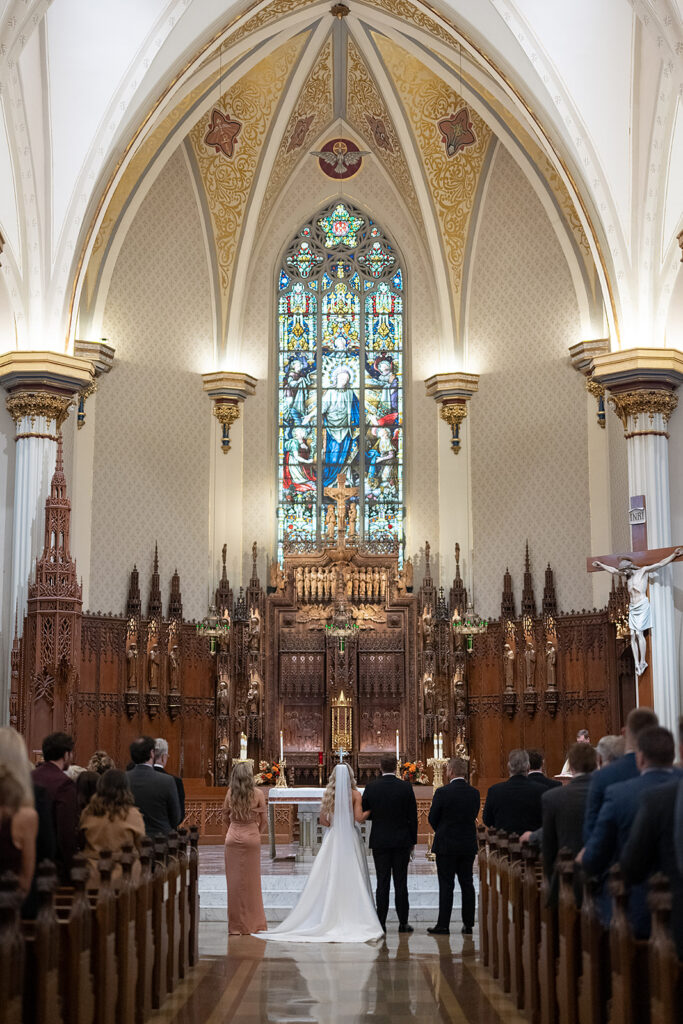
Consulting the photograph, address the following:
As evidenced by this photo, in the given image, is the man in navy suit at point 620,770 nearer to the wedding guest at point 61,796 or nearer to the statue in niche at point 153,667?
the wedding guest at point 61,796

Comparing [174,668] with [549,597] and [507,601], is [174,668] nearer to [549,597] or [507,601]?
[507,601]

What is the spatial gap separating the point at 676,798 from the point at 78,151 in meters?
15.7

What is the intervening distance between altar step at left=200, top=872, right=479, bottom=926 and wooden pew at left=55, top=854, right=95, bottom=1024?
6661 millimetres

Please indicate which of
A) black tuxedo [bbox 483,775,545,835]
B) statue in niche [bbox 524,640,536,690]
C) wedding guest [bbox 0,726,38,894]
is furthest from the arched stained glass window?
wedding guest [bbox 0,726,38,894]

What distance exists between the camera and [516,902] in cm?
848

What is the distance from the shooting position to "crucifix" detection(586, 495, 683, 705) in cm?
1764

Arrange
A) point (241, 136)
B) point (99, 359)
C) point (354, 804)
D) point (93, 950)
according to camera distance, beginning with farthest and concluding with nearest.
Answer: point (241, 136) → point (99, 359) → point (354, 804) → point (93, 950)

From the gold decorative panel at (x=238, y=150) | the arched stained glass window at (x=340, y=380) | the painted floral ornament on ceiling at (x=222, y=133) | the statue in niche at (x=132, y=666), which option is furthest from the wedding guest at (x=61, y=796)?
the painted floral ornament on ceiling at (x=222, y=133)

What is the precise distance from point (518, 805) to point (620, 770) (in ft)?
11.0

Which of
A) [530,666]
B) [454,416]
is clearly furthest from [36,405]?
[530,666]

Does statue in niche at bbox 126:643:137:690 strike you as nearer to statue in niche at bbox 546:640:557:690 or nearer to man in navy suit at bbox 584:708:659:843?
statue in niche at bbox 546:640:557:690

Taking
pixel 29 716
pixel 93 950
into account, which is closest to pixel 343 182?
pixel 29 716

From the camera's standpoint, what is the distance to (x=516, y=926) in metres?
8.41

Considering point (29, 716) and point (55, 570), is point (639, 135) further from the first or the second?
point (29, 716)
